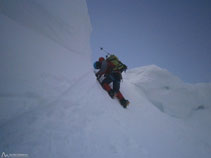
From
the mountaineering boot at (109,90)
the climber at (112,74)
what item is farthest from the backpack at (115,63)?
the mountaineering boot at (109,90)

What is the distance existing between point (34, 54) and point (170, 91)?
1141 cm

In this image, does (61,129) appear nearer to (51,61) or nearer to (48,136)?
(48,136)

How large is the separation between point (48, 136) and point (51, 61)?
5.64ft

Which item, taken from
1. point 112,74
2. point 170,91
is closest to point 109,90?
point 112,74

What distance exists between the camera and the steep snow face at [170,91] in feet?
33.4

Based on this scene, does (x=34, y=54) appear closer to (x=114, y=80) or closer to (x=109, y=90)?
(x=109, y=90)

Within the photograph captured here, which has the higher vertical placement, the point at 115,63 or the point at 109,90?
the point at 115,63

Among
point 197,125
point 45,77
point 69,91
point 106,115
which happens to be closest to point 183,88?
point 197,125

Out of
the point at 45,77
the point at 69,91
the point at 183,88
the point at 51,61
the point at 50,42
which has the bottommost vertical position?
the point at 183,88

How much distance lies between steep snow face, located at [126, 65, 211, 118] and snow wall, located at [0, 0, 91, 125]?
8.11 meters

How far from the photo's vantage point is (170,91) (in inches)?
433

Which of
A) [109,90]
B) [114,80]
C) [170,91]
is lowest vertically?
[170,91]

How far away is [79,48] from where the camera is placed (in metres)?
4.66

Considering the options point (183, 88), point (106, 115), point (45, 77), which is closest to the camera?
point (45, 77)
